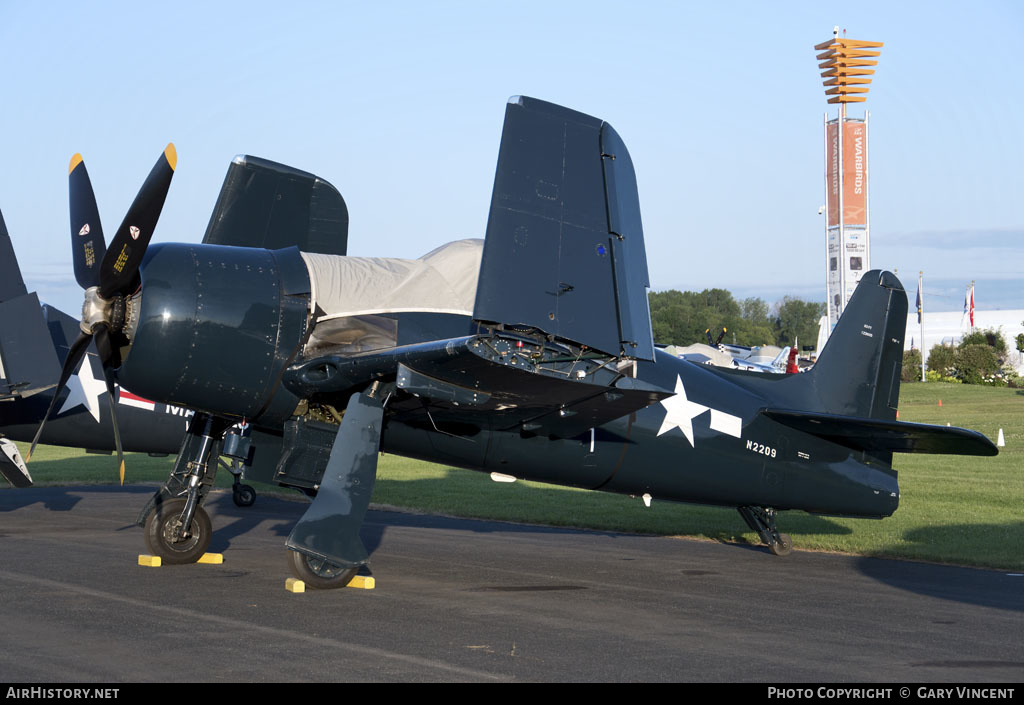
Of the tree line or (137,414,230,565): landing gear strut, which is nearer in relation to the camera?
(137,414,230,565): landing gear strut

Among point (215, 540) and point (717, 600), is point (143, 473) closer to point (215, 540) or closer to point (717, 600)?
point (215, 540)

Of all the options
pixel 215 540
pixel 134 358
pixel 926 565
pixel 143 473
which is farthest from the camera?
pixel 143 473

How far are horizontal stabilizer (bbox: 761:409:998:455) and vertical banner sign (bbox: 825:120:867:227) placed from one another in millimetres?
68777

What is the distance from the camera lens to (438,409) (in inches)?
387

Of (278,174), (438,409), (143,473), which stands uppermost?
(278,174)

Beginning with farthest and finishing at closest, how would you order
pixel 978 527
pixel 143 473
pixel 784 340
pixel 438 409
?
pixel 784 340 < pixel 143 473 < pixel 978 527 < pixel 438 409

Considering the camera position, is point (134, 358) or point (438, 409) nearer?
point (134, 358)

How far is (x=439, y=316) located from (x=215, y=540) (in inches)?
199

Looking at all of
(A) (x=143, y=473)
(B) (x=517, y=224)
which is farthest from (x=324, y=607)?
(A) (x=143, y=473)

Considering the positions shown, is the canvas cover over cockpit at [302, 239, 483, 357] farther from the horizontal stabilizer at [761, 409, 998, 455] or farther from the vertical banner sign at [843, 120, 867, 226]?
the vertical banner sign at [843, 120, 867, 226]

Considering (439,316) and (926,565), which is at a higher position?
(439,316)

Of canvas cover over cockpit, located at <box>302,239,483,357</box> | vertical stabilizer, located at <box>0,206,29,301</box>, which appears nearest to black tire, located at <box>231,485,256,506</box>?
vertical stabilizer, located at <box>0,206,29,301</box>

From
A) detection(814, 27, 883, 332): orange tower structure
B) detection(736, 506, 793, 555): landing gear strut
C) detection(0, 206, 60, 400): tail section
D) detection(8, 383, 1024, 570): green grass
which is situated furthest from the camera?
detection(814, 27, 883, 332): orange tower structure

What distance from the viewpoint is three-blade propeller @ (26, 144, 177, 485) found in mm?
8836
